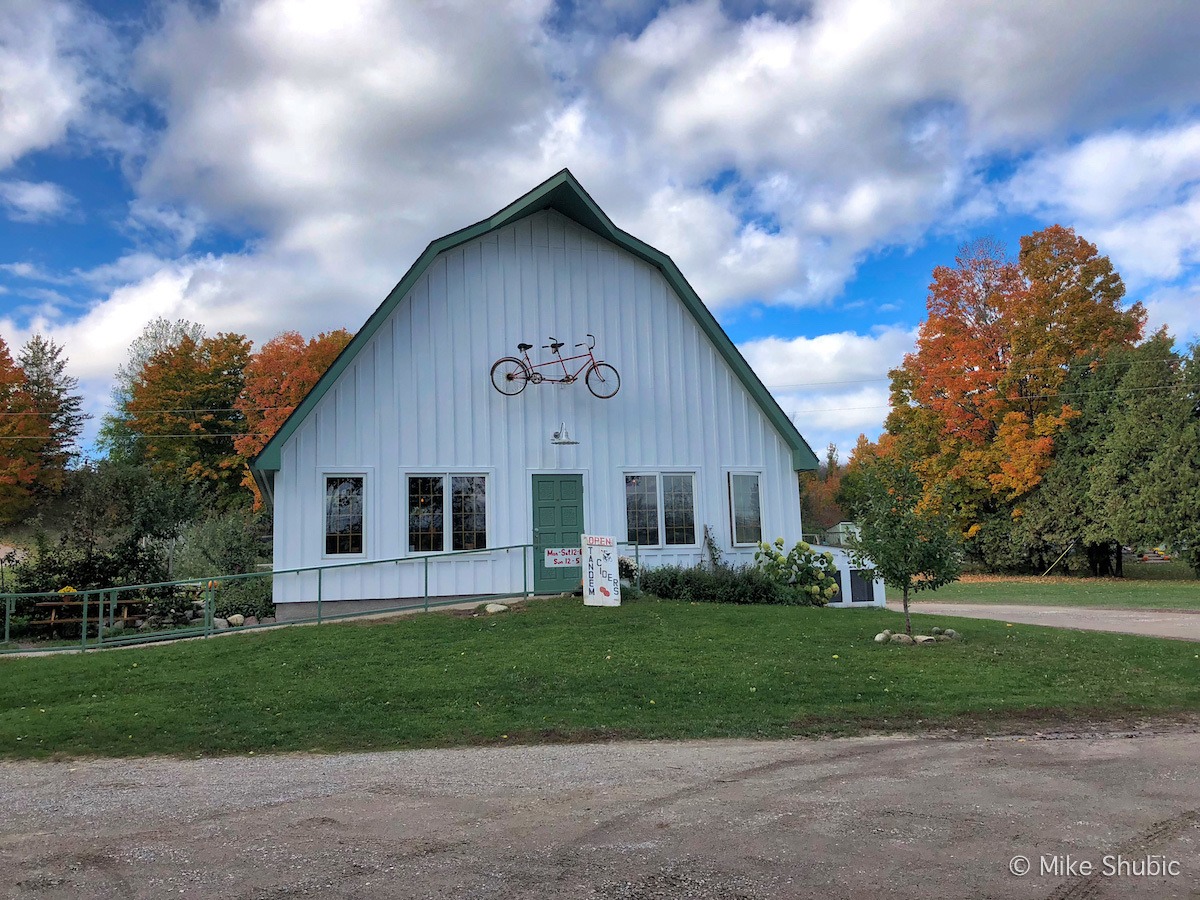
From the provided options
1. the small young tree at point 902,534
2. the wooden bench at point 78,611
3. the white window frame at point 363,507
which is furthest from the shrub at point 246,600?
the small young tree at point 902,534

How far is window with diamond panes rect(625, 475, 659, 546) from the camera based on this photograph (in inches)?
664

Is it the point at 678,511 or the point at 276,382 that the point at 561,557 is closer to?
the point at 678,511

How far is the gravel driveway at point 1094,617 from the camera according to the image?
15484 mm

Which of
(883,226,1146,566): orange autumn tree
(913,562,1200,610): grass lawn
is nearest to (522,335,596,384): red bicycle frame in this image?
(913,562,1200,610): grass lawn

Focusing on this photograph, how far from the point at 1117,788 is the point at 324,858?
524 cm

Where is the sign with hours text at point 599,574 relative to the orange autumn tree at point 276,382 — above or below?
below

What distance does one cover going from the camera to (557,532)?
16359mm

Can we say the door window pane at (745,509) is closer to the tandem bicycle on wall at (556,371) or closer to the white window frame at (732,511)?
the white window frame at (732,511)

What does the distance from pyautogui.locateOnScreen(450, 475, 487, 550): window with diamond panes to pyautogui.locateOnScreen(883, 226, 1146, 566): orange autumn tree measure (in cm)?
2349

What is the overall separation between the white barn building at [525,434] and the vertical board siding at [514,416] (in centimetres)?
3

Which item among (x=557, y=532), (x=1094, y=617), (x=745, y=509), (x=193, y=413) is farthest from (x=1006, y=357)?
(x=193, y=413)

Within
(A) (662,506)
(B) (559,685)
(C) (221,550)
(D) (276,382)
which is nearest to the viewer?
(B) (559,685)

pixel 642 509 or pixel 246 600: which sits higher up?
pixel 642 509

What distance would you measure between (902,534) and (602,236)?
8825 mm
